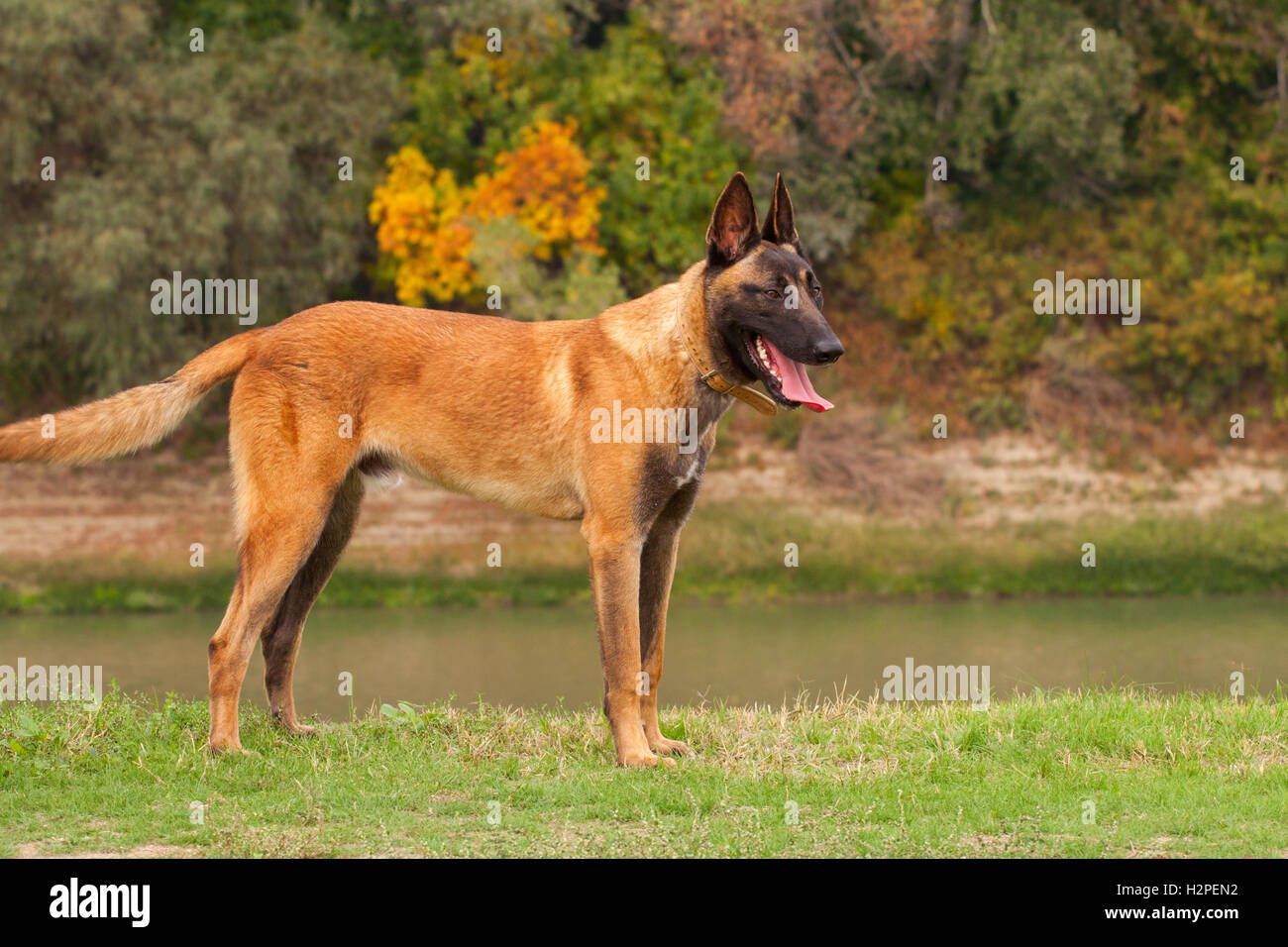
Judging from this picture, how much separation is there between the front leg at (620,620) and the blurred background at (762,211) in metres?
12.5

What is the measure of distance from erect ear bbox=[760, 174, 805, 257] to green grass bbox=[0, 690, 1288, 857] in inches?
102

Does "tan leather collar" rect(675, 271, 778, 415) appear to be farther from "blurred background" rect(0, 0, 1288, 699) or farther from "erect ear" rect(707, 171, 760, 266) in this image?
"blurred background" rect(0, 0, 1288, 699)

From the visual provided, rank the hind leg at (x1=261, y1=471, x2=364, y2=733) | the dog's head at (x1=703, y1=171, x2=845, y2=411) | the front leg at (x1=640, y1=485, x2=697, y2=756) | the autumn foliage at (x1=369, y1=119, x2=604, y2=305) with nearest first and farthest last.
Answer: the dog's head at (x1=703, y1=171, x2=845, y2=411) → the front leg at (x1=640, y1=485, x2=697, y2=756) → the hind leg at (x1=261, y1=471, x2=364, y2=733) → the autumn foliage at (x1=369, y1=119, x2=604, y2=305)

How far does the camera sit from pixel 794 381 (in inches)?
287

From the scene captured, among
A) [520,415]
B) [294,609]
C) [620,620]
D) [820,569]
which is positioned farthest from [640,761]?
[820,569]

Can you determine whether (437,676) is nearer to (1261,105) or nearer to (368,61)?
(368,61)

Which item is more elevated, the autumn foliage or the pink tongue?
the autumn foliage

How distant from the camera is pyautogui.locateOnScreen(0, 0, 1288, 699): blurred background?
2211cm

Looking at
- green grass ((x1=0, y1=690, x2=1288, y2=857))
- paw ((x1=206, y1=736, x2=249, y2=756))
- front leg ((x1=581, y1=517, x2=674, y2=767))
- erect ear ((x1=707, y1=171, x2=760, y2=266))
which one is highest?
erect ear ((x1=707, y1=171, x2=760, y2=266))

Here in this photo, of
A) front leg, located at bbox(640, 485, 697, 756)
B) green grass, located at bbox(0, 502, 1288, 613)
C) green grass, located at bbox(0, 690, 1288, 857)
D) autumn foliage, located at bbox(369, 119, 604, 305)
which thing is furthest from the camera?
autumn foliage, located at bbox(369, 119, 604, 305)

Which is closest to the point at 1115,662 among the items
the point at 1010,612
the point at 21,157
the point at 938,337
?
the point at 1010,612

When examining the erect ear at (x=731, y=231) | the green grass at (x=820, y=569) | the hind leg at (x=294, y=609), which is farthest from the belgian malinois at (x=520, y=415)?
the green grass at (x=820, y=569)

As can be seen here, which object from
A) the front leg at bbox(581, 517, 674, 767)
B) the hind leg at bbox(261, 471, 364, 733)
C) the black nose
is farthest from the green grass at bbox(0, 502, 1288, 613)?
the black nose

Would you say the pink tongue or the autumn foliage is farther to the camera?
the autumn foliage
